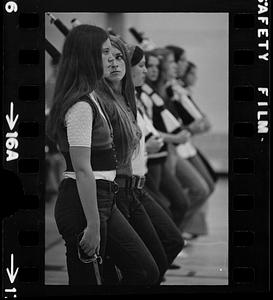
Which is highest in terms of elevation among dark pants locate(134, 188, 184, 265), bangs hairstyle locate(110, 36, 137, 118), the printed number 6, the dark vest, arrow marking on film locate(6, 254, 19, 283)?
the printed number 6

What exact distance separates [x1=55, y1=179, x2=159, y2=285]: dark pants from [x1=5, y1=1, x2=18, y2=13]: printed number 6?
1.89ft

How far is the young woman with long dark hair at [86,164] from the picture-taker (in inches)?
102

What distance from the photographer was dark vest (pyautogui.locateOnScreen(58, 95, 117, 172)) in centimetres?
260

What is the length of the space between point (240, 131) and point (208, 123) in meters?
0.11

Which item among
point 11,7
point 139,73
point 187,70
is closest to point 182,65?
point 187,70

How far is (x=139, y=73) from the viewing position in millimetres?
2676

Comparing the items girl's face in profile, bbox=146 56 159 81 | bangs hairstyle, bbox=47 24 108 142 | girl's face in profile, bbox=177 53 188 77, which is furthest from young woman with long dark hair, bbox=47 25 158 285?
girl's face in profile, bbox=177 53 188 77

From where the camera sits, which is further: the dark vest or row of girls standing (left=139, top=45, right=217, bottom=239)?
row of girls standing (left=139, top=45, right=217, bottom=239)

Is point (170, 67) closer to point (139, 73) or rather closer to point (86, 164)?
point (139, 73)

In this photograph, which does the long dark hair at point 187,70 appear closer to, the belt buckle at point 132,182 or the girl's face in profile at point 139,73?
the girl's face in profile at point 139,73

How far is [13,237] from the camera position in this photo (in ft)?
8.68

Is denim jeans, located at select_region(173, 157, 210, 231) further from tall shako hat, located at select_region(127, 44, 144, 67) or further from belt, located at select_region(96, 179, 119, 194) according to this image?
tall shako hat, located at select_region(127, 44, 144, 67)

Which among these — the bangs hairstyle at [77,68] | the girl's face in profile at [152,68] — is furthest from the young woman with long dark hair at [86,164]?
the girl's face in profile at [152,68]

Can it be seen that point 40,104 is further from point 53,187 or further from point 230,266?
point 230,266
